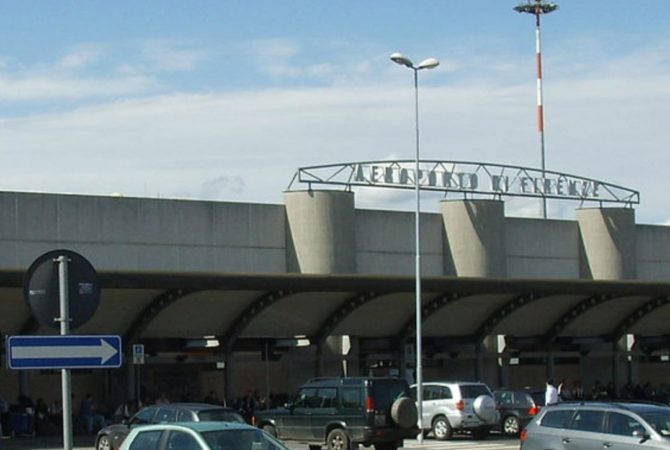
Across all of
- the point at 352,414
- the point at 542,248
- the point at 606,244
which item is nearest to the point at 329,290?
the point at 352,414

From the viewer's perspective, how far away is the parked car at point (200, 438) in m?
16.7

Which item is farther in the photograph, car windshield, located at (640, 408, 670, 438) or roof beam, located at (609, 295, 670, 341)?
roof beam, located at (609, 295, 670, 341)

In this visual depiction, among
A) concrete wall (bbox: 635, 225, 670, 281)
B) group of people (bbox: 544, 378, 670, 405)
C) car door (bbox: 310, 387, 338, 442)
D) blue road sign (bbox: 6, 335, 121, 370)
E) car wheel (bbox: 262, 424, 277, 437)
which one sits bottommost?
group of people (bbox: 544, 378, 670, 405)

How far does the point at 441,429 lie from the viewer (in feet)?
131

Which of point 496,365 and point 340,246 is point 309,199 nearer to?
point 340,246

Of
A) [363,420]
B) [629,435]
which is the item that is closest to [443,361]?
[363,420]

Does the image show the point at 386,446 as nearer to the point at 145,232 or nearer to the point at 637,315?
the point at 145,232

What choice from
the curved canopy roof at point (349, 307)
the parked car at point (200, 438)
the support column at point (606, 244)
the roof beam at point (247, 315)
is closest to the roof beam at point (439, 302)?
the curved canopy roof at point (349, 307)

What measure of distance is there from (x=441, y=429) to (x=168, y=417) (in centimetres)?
1177

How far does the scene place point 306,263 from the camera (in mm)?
47531

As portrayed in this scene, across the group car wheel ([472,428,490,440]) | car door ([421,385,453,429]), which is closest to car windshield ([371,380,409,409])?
car door ([421,385,453,429])

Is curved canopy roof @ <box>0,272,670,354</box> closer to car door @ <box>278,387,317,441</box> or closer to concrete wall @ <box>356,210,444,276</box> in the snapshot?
concrete wall @ <box>356,210,444,276</box>

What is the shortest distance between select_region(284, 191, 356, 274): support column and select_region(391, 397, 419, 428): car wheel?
15313mm

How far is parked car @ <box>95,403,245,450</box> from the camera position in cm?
2964
